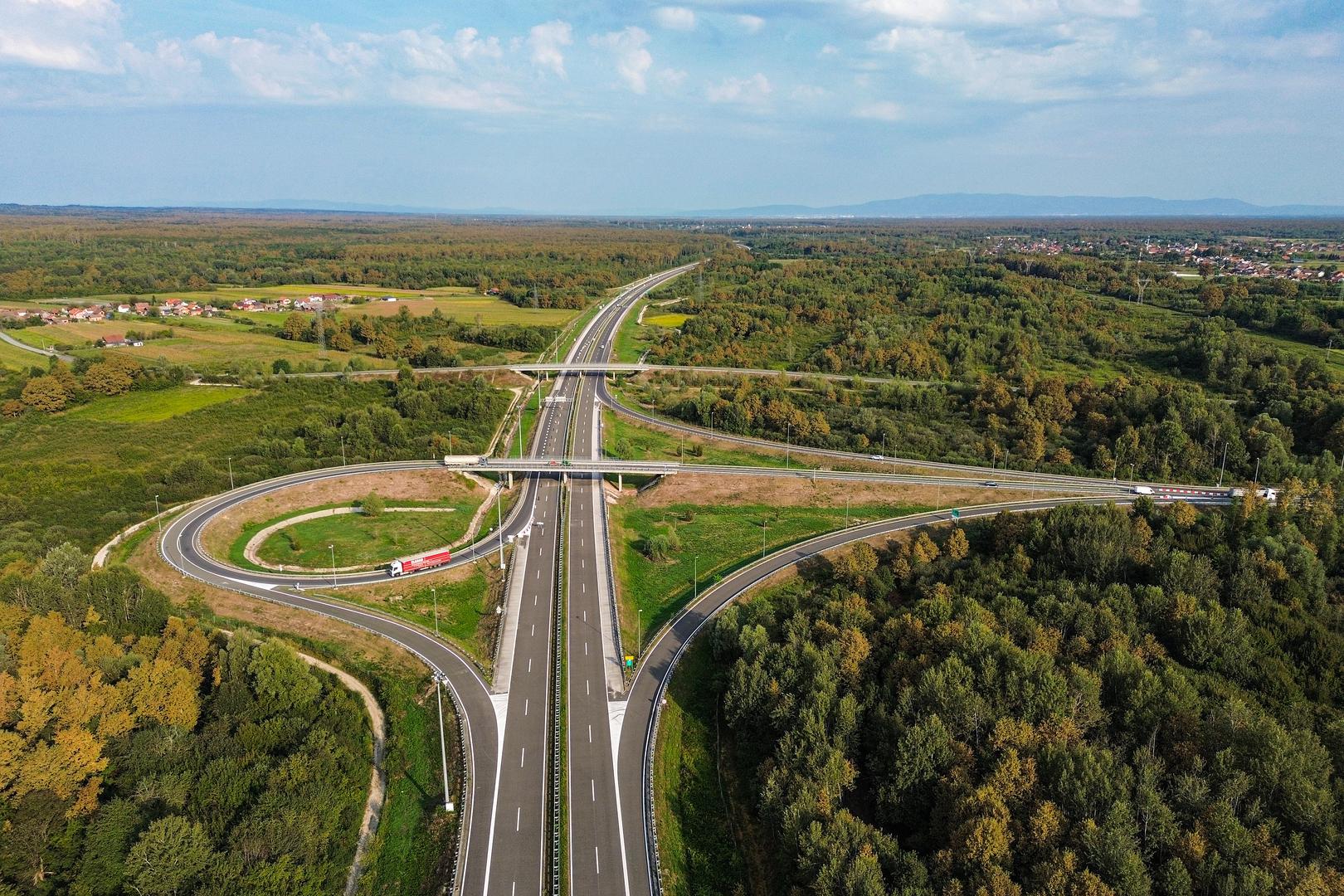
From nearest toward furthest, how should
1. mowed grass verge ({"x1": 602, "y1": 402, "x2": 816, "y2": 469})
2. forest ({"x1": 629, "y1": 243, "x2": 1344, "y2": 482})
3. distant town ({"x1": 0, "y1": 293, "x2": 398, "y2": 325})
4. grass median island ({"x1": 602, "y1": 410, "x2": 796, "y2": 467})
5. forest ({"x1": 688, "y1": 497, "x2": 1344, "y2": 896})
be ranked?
forest ({"x1": 688, "y1": 497, "x2": 1344, "y2": 896}), forest ({"x1": 629, "y1": 243, "x2": 1344, "y2": 482}), mowed grass verge ({"x1": 602, "y1": 402, "x2": 816, "y2": 469}), grass median island ({"x1": 602, "y1": 410, "x2": 796, "y2": 467}), distant town ({"x1": 0, "y1": 293, "x2": 398, "y2": 325})

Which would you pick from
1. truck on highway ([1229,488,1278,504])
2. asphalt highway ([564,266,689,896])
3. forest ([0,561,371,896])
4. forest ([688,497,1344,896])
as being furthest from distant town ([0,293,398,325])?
truck on highway ([1229,488,1278,504])

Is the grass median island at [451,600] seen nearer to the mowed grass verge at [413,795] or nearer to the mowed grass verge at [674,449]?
the mowed grass verge at [413,795]

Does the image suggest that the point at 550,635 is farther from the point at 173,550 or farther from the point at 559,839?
the point at 173,550

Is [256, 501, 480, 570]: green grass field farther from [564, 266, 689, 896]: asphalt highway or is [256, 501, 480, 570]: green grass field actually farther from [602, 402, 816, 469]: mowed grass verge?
[602, 402, 816, 469]: mowed grass verge

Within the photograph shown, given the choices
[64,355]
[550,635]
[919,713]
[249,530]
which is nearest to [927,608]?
[919,713]

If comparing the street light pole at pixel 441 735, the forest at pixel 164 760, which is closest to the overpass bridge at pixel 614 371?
the forest at pixel 164 760
